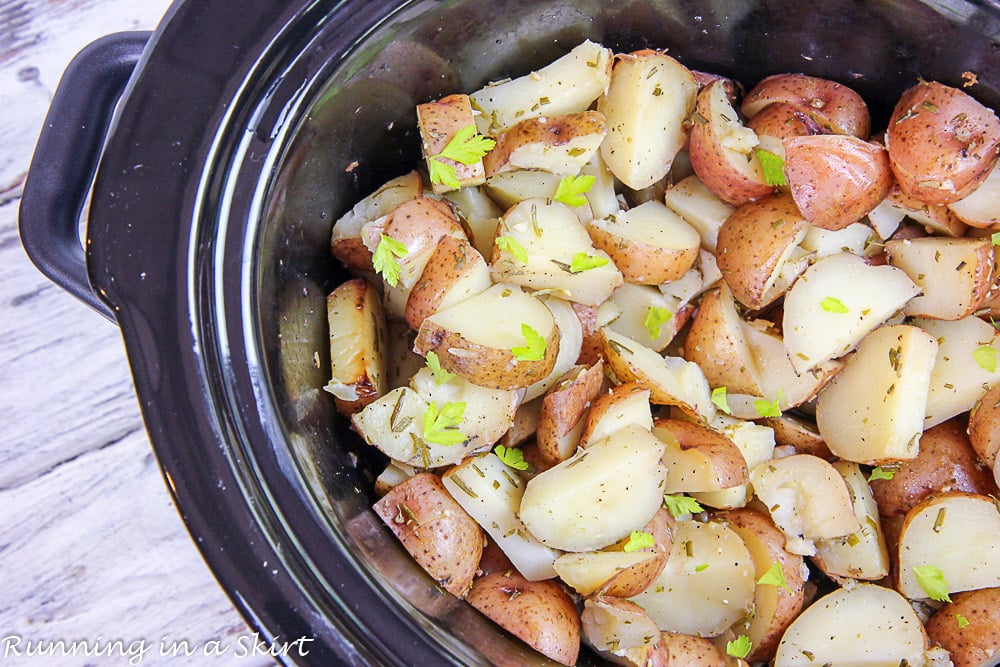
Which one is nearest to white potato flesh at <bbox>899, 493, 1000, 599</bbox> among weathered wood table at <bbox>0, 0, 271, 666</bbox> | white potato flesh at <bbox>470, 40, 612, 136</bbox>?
white potato flesh at <bbox>470, 40, 612, 136</bbox>

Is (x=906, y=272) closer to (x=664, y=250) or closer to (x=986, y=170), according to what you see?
(x=986, y=170)

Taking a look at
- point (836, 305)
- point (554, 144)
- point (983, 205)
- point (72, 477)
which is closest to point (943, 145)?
point (983, 205)

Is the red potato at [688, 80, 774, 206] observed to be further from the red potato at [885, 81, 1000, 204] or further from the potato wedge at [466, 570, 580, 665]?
the potato wedge at [466, 570, 580, 665]

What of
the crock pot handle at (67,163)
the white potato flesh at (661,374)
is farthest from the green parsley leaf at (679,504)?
the crock pot handle at (67,163)

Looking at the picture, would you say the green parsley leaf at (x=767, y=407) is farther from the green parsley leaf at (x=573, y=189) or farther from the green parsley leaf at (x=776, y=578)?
the green parsley leaf at (x=573, y=189)

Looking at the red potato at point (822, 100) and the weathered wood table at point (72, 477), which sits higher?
the red potato at point (822, 100)

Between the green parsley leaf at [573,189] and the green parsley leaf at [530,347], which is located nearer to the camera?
the green parsley leaf at [530,347]

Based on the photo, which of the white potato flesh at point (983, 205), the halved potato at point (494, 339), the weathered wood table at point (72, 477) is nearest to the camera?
the halved potato at point (494, 339)
